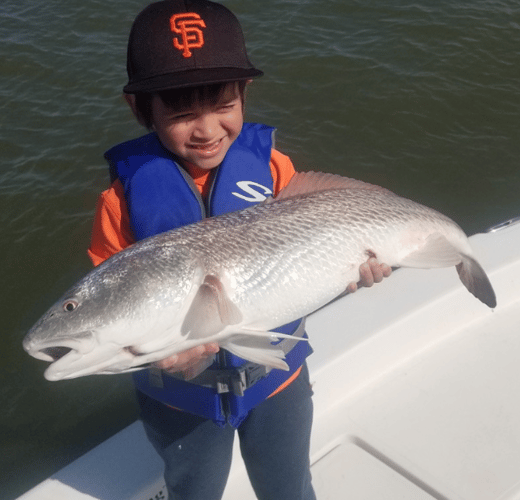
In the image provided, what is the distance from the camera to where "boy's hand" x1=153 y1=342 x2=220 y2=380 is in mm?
2150

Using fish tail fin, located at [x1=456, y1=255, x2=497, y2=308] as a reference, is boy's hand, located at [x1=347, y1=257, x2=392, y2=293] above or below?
above

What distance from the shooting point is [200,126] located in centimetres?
225

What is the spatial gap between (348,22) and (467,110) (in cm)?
286

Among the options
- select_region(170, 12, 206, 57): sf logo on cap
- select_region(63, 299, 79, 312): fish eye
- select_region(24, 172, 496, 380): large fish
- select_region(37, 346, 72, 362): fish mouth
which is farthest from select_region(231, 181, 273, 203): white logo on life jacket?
select_region(37, 346, 72, 362): fish mouth

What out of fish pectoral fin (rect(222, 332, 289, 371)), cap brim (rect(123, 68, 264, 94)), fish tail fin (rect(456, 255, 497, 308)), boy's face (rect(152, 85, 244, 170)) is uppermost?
cap brim (rect(123, 68, 264, 94))

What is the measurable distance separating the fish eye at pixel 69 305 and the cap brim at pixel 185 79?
0.80 m

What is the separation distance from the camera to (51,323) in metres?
2.04

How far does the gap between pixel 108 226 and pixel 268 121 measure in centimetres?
556

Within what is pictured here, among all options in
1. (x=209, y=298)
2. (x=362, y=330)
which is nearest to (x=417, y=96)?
(x=362, y=330)

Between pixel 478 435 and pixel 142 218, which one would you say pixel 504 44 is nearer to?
pixel 478 435

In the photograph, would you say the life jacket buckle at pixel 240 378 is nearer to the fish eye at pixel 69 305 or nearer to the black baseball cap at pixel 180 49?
the fish eye at pixel 69 305

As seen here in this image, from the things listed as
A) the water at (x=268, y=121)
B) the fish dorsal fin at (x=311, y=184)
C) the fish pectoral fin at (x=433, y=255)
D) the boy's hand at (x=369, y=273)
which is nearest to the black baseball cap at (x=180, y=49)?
the fish dorsal fin at (x=311, y=184)

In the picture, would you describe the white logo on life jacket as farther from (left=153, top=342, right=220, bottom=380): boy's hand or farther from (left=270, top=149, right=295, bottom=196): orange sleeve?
(left=153, top=342, right=220, bottom=380): boy's hand

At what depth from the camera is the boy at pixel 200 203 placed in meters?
2.15
